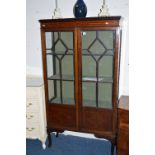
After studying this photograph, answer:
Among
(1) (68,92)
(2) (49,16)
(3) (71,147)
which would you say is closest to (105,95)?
(1) (68,92)

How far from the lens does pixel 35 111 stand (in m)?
2.53

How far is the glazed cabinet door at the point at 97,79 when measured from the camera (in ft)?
7.38

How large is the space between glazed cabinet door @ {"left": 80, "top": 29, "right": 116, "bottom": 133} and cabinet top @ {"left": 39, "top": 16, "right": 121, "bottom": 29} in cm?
11

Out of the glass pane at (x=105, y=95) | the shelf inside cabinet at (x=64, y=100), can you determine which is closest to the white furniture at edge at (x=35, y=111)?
the shelf inside cabinet at (x=64, y=100)

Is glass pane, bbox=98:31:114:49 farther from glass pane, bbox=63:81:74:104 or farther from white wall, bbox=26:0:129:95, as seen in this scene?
glass pane, bbox=63:81:74:104

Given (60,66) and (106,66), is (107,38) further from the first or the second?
(60,66)

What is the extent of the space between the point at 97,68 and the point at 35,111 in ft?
3.02

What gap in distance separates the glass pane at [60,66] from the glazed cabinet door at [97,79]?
16 centimetres

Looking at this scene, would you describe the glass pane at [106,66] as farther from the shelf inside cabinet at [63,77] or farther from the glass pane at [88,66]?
the shelf inside cabinet at [63,77]

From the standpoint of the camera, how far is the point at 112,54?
2.20 metres

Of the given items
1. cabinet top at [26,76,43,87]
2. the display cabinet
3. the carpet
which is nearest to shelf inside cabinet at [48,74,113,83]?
the display cabinet

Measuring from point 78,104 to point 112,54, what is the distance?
0.68 metres

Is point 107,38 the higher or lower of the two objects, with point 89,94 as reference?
higher
